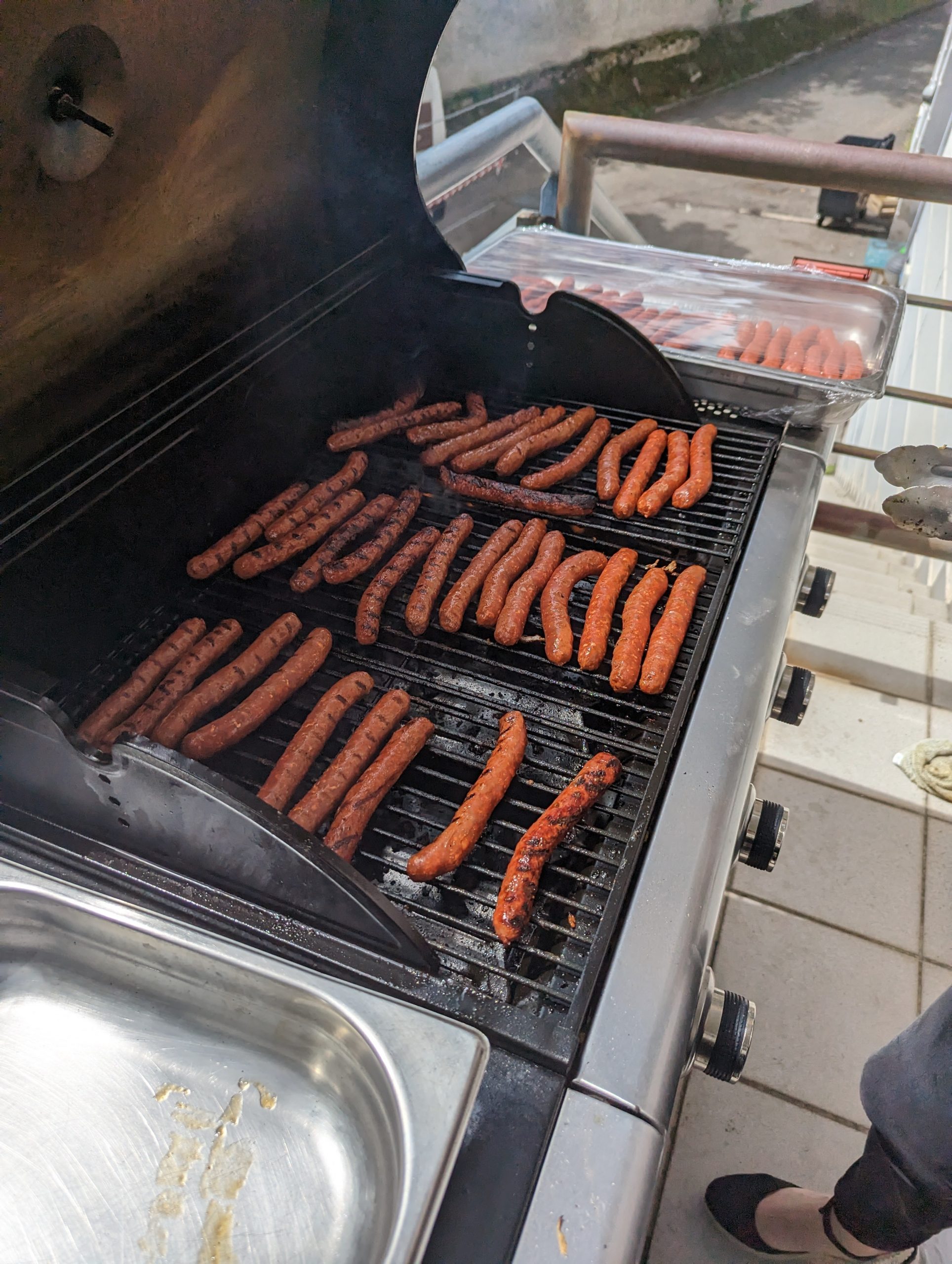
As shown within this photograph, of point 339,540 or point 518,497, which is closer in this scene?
point 339,540

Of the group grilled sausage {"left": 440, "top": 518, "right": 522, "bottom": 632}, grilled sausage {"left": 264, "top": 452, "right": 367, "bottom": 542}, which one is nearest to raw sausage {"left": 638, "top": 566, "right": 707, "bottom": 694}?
grilled sausage {"left": 440, "top": 518, "right": 522, "bottom": 632}

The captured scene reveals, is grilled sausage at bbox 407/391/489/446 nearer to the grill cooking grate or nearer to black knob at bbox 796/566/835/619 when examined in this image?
the grill cooking grate

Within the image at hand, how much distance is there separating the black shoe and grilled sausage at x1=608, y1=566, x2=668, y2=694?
6.24 ft

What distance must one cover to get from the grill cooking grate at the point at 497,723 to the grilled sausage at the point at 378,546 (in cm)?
7

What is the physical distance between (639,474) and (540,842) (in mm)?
1817

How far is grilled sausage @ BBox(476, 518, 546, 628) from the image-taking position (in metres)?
Result: 2.72

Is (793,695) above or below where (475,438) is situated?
below

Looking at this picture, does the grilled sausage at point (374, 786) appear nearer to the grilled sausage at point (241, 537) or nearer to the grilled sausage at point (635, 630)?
the grilled sausage at point (635, 630)

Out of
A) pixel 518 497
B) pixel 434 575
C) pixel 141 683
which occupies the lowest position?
pixel 141 683

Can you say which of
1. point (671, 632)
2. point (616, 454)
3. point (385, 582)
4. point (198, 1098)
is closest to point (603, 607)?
point (671, 632)

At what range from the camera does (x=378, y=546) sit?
9.77 feet

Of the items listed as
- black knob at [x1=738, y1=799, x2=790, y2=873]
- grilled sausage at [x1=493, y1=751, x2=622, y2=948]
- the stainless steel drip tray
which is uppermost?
black knob at [x1=738, y1=799, x2=790, y2=873]

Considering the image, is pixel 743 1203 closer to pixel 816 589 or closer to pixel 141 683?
pixel 816 589

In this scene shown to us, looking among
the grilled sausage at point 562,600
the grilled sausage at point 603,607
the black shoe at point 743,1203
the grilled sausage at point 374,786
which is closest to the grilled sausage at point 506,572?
the grilled sausage at point 562,600
